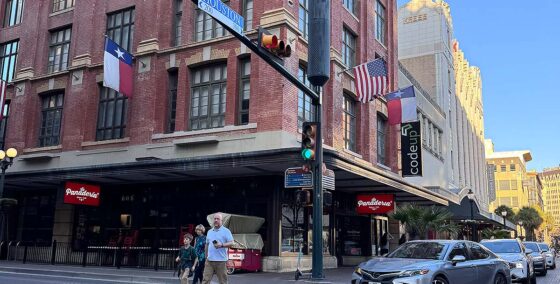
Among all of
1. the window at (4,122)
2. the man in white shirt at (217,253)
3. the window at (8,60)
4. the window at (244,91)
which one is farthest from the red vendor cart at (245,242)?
the window at (8,60)

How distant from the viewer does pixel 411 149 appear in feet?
97.5

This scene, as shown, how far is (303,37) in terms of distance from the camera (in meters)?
21.8

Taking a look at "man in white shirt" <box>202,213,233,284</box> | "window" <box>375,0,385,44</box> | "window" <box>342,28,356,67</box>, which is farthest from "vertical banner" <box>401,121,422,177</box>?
"man in white shirt" <box>202,213,233,284</box>

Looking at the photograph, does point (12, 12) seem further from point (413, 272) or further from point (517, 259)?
point (517, 259)

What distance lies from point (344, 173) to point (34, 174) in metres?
13.2

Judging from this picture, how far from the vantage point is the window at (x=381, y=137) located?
1139 inches

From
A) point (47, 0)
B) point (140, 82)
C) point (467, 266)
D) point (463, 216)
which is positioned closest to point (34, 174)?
point (140, 82)

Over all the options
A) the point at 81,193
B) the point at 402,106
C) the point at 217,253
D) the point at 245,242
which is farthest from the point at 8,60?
the point at 217,253

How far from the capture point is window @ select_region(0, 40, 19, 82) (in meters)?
29.1

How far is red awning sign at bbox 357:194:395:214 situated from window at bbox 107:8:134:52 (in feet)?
42.9

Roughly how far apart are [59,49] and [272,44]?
19.6m

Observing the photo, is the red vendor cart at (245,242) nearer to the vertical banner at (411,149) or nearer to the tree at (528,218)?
the vertical banner at (411,149)

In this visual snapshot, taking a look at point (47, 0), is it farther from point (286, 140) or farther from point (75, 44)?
point (286, 140)

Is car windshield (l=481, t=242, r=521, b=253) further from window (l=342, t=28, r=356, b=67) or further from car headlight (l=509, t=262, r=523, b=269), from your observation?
window (l=342, t=28, r=356, b=67)
